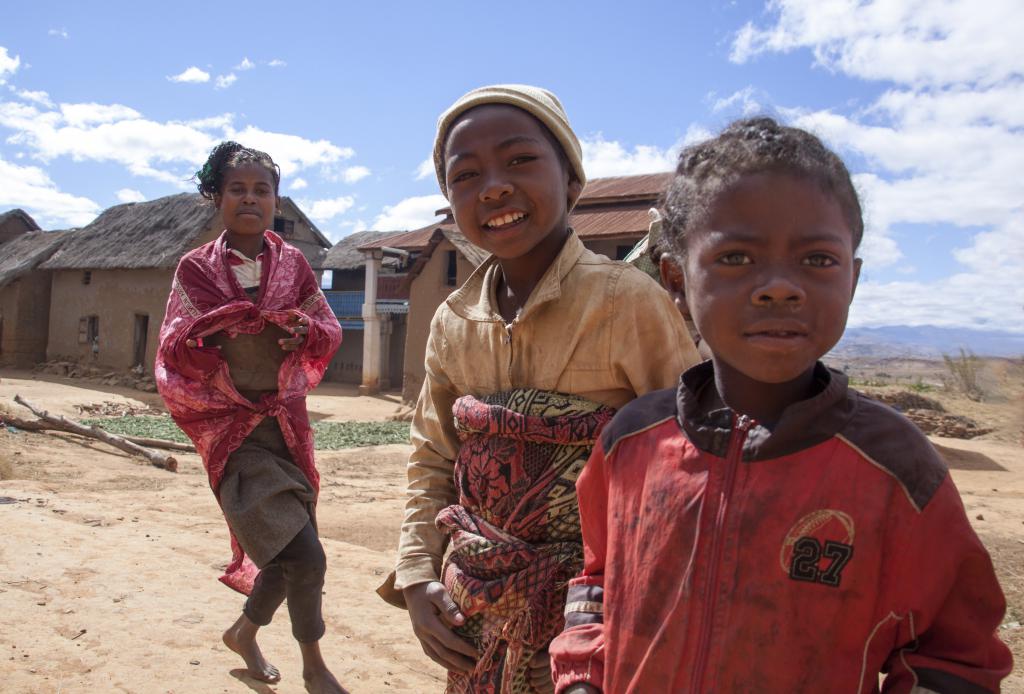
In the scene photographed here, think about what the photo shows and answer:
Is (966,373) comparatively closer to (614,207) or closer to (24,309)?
(614,207)

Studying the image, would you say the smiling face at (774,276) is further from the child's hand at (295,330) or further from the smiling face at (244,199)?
the smiling face at (244,199)

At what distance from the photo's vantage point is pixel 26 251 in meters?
27.2

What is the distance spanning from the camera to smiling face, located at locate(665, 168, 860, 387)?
3.87 feet

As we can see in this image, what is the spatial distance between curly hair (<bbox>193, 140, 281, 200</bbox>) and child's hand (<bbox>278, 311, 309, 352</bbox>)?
29.8 inches

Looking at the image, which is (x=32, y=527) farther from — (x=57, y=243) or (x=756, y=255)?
(x=57, y=243)

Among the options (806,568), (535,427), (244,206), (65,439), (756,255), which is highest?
(244,206)

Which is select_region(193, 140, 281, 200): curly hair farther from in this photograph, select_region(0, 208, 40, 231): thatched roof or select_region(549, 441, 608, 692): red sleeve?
select_region(0, 208, 40, 231): thatched roof

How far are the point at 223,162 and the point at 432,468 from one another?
2335 mm

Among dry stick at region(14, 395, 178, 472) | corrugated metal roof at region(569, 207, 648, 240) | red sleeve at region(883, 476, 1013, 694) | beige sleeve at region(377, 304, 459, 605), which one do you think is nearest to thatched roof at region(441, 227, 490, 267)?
corrugated metal roof at region(569, 207, 648, 240)

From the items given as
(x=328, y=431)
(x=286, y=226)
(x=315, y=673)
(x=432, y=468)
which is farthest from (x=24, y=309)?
(x=432, y=468)

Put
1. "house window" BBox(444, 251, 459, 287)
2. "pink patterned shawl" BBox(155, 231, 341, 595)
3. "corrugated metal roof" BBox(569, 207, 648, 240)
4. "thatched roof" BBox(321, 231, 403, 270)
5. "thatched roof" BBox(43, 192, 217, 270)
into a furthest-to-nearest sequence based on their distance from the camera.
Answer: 1. "thatched roof" BBox(321, 231, 403, 270)
2. "thatched roof" BBox(43, 192, 217, 270)
3. "house window" BBox(444, 251, 459, 287)
4. "corrugated metal roof" BBox(569, 207, 648, 240)
5. "pink patterned shawl" BBox(155, 231, 341, 595)

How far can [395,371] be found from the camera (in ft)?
82.1

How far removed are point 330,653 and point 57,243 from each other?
2829 centimetres

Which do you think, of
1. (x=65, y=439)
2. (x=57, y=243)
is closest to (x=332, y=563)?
(x=65, y=439)
